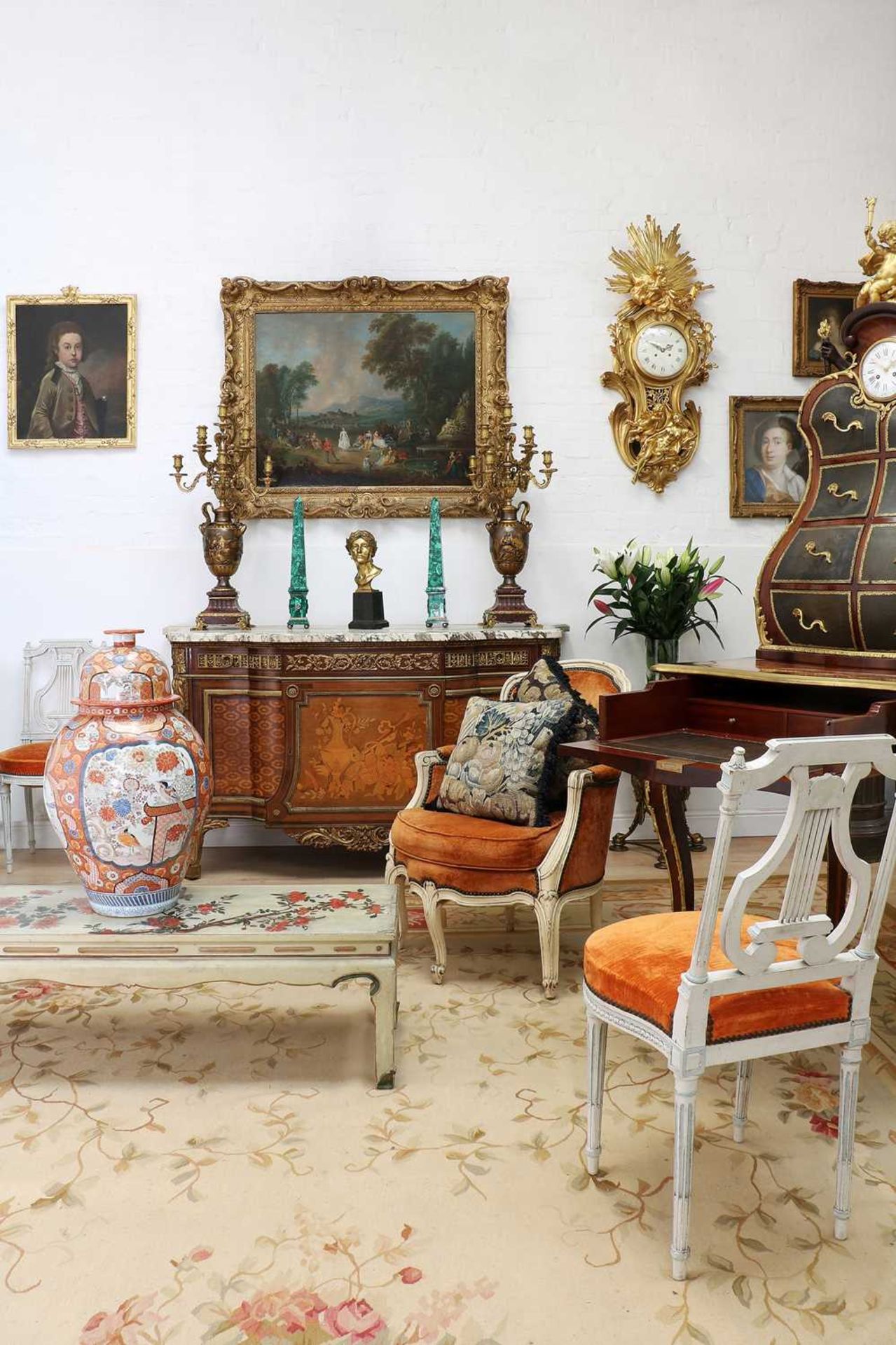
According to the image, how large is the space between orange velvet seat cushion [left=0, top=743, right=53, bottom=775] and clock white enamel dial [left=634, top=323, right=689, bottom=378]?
139 inches

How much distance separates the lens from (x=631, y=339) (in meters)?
5.55

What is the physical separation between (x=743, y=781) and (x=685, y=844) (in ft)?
5.28

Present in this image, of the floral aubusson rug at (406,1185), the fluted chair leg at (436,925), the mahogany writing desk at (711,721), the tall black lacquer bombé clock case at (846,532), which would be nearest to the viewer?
the floral aubusson rug at (406,1185)

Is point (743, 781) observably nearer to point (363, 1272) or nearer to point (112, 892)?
point (363, 1272)

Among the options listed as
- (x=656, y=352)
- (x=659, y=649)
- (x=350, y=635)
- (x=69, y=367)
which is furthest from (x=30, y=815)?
(x=656, y=352)

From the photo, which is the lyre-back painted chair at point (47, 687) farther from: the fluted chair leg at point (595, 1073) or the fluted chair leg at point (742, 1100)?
the fluted chair leg at point (742, 1100)

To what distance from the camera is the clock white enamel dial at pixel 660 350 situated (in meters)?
5.54

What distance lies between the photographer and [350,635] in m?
4.91

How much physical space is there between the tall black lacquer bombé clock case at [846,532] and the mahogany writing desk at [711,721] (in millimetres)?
130

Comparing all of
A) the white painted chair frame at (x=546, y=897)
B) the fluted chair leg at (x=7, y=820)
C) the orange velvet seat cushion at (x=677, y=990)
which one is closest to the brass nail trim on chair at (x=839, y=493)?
the white painted chair frame at (x=546, y=897)

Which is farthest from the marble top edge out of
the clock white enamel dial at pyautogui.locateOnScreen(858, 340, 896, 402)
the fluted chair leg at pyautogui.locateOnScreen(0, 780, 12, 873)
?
the clock white enamel dial at pyautogui.locateOnScreen(858, 340, 896, 402)

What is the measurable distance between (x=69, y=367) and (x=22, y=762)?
2.05 metres

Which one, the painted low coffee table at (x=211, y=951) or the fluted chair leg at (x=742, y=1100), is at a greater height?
the painted low coffee table at (x=211, y=951)

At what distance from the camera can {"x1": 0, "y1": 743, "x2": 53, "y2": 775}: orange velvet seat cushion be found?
16.5ft
